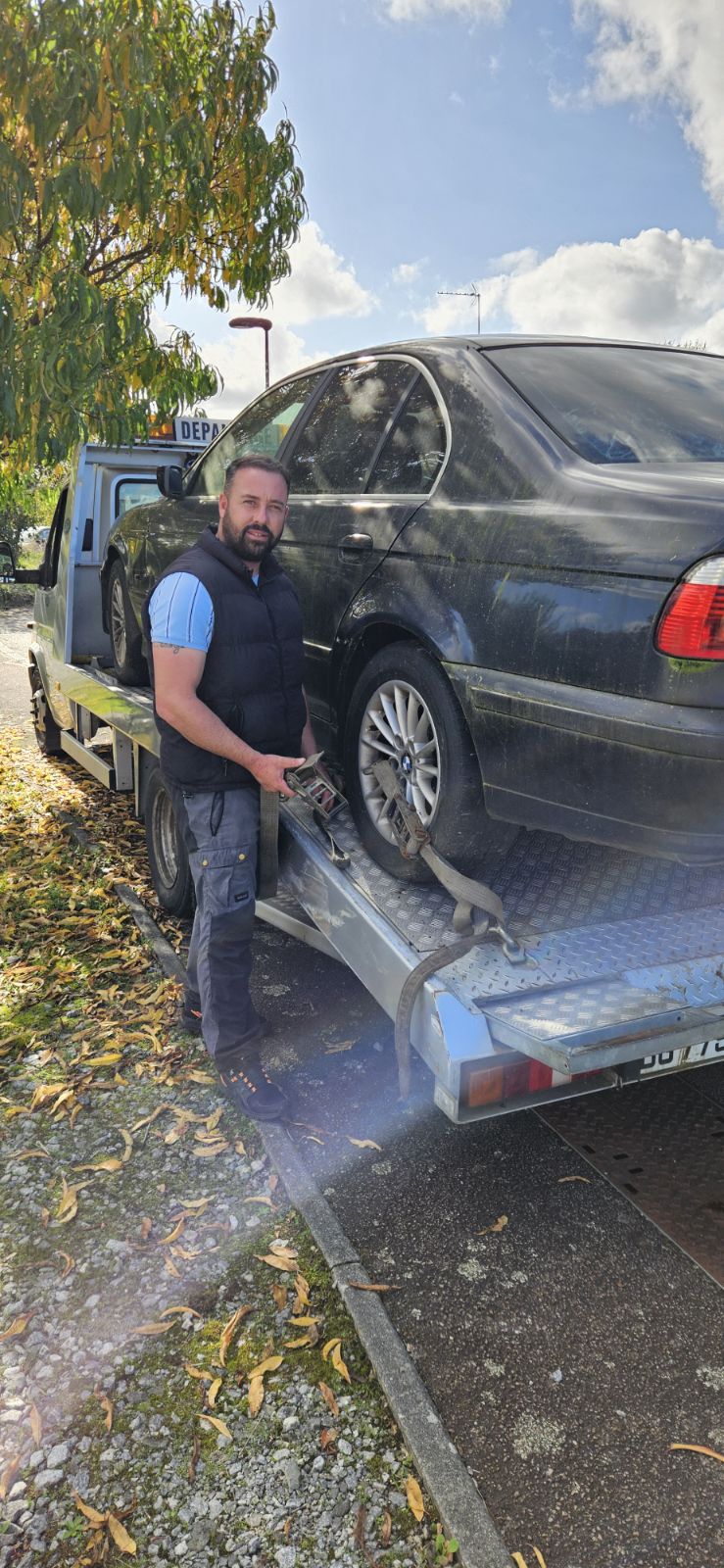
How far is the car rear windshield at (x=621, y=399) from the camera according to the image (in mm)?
2824

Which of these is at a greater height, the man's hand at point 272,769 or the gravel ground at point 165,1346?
the man's hand at point 272,769

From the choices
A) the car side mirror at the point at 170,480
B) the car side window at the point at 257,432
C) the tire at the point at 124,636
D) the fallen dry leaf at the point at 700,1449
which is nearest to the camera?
the fallen dry leaf at the point at 700,1449

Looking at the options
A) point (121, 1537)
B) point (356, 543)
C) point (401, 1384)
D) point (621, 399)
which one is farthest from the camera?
point (356, 543)

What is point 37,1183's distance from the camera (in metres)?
3.14

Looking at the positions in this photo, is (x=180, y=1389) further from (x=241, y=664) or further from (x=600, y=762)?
(x=241, y=664)

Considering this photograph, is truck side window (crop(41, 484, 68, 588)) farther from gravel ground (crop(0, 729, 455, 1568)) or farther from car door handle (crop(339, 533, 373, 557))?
car door handle (crop(339, 533, 373, 557))

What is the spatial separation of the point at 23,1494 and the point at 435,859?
67.7 inches


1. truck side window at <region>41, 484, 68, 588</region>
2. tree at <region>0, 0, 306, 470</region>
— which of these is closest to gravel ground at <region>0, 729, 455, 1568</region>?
tree at <region>0, 0, 306, 470</region>

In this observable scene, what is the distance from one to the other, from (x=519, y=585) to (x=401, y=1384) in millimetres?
1894

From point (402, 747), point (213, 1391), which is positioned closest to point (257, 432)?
point (402, 747)

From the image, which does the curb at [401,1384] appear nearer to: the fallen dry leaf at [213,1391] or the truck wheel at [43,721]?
the fallen dry leaf at [213,1391]

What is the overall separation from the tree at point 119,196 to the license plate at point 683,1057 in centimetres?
420

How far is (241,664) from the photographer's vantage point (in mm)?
3223

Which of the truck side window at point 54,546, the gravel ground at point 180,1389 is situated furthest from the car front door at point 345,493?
the truck side window at point 54,546
